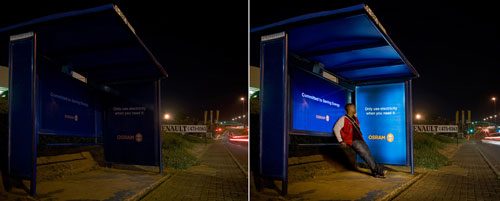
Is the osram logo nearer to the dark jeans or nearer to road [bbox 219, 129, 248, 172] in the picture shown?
the dark jeans

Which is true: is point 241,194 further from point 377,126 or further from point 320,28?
point 377,126

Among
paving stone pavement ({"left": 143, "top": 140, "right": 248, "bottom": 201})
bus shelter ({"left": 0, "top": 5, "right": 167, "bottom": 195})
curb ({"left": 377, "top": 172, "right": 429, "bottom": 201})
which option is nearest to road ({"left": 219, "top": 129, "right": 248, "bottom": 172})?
paving stone pavement ({"left": 143, "top": 140, "right": 248, "bottom": 201})

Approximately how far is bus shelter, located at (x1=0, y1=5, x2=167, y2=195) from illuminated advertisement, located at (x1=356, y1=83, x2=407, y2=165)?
551 centimetres

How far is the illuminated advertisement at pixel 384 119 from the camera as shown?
9133 millimetres

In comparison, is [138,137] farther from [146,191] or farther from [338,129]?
[338,129]

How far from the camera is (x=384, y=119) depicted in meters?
9.35

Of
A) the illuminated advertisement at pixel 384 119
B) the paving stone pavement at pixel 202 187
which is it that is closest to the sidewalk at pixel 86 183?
the paving stone pavement at pixel 202 187

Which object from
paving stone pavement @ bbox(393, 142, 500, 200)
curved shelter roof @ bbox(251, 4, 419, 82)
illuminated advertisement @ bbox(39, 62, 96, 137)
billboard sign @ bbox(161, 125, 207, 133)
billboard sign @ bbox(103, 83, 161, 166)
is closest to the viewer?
curved shelter roof @ bbox(251, 4, 419, 82)

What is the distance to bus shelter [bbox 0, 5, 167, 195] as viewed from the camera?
211 inches

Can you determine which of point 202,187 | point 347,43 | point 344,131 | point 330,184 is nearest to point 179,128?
point 202,187

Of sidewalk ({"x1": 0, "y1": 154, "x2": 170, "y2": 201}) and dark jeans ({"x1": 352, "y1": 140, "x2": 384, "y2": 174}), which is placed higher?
dark jeans ({"x1": 352, "y1": 140, "x2": 384, "y2": 174})

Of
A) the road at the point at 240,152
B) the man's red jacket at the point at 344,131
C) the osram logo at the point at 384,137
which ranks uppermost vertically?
the man's red jacket at the point at 344,131

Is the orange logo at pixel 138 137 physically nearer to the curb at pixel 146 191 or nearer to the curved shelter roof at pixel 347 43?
the curb at pixel 146 191

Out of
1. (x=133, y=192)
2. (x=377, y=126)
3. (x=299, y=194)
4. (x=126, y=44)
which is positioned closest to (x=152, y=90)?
(x=126, y=44)
